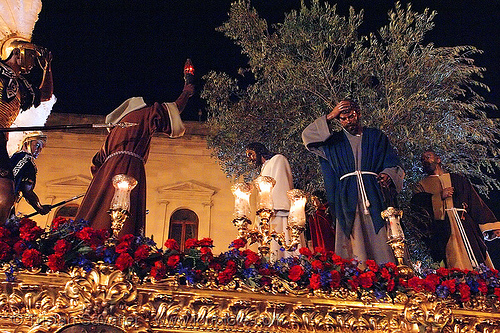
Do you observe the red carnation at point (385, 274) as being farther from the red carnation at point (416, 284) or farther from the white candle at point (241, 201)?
the white candle at point (241, 201)

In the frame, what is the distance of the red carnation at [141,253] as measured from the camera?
3994 millimetres

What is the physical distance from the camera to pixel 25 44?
6.36 meters

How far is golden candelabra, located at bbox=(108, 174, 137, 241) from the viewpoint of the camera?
4.34 meters

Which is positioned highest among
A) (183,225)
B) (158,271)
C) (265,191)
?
(183,225)

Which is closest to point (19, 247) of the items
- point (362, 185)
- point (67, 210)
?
point (362, 185)

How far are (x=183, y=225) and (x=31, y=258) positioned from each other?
14512mm

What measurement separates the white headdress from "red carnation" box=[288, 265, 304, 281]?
181 inches

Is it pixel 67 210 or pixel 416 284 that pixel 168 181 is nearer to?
pixel 67 210

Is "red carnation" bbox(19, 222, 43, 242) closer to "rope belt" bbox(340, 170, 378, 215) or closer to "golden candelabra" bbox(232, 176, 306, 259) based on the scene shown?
"golden candelabra" bbox(232, 176, 306, 259)

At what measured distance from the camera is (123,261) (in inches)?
153

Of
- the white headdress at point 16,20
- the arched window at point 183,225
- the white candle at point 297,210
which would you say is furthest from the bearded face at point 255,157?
the arched window at point 183,225

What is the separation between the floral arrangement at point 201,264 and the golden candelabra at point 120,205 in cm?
13

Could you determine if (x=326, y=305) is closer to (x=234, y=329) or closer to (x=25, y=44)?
(x=234, y=329)

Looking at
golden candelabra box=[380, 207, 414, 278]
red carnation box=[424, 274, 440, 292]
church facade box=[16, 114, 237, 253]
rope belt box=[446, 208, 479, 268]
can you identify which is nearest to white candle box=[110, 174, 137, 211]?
golden candelabra box=[380, 207, 414, 278]
